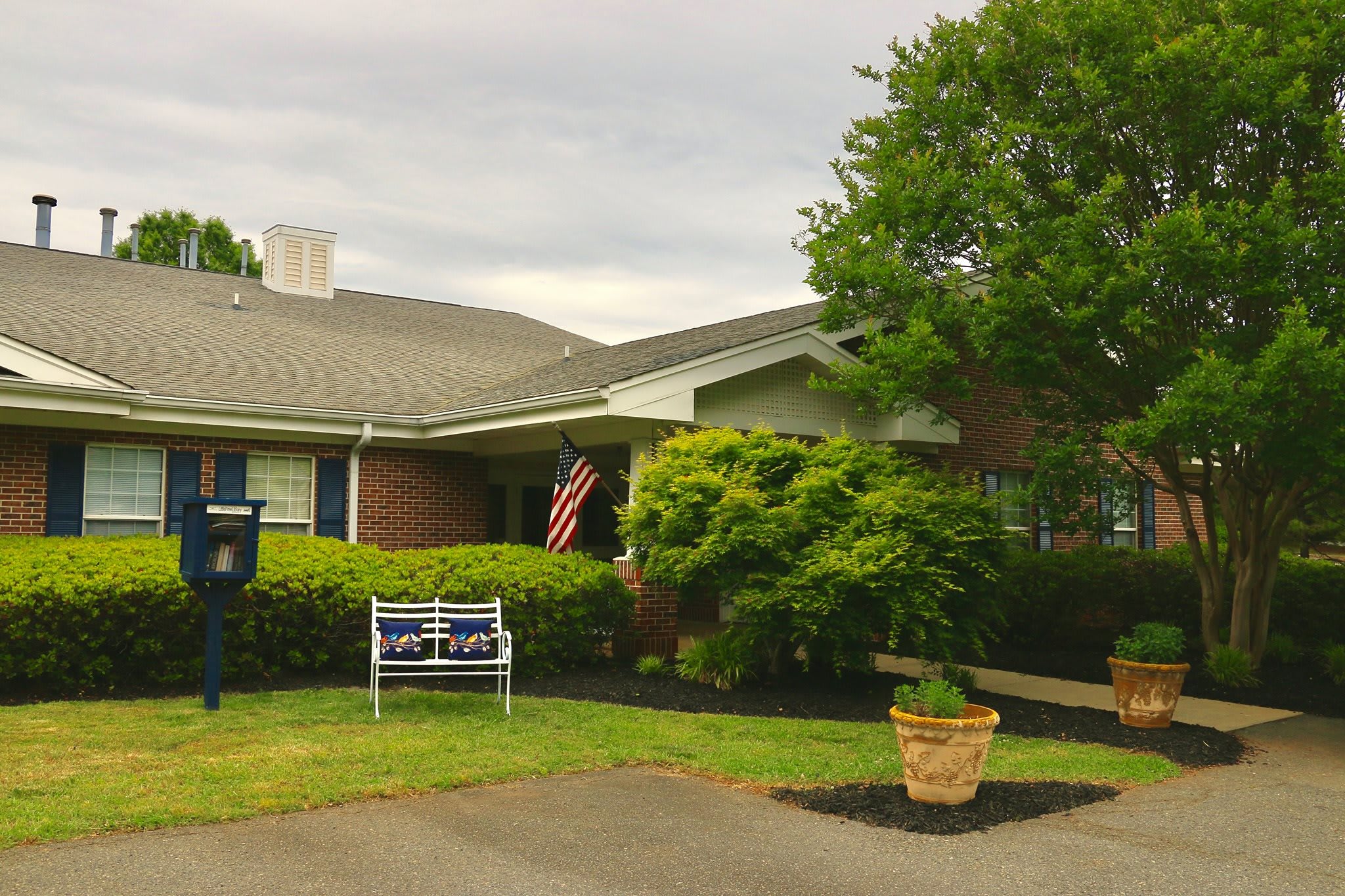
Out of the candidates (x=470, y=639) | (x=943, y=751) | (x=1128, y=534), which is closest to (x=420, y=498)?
(x=470, y=639)

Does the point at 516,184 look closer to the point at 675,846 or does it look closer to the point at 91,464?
the point at 91,464

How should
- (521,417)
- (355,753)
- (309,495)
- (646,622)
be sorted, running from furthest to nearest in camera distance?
1. (309,495)
2. (521,417)
3. (646,622)
4. (355,753)

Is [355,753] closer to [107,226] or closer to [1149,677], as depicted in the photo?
[1149,677]

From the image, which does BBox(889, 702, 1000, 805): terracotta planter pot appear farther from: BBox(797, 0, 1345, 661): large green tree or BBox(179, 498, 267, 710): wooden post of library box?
BBox(179, 498, 267, 710): wooden post of library box

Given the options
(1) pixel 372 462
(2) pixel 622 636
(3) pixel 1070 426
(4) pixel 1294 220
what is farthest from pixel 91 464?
(4) pixel 1294 220

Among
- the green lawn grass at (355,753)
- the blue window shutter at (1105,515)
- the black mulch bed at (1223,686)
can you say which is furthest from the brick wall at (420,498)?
the blue window shutter at (1105,515)

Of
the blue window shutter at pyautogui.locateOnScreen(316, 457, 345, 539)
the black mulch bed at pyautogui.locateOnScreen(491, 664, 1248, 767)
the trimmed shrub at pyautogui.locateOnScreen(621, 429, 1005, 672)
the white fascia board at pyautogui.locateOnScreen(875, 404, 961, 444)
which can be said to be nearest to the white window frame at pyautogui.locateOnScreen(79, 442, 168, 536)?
the blue window shutter at pyautogui.locateOnScreen(316, 457, 345, 539)

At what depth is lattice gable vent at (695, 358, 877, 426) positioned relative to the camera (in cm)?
1317

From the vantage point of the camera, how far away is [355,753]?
720cm

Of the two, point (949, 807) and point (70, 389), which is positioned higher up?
point (70, 389)

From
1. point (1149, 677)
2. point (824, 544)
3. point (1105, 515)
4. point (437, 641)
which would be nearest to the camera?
point (1149, 677)

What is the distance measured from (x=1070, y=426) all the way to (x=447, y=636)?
7952 millimetres

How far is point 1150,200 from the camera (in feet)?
36.2

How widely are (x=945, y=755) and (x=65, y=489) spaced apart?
34.5 ft
